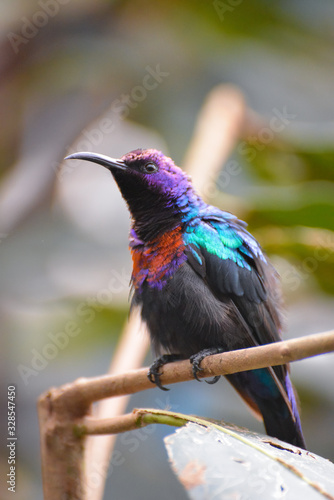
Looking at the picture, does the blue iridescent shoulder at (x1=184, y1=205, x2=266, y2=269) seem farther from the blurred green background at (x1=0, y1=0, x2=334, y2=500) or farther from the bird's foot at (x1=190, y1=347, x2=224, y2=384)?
the blurred green background at (x1=0, y1=0, x2=334, y2=500)

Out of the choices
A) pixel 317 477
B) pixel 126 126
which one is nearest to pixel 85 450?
pixel 317 477

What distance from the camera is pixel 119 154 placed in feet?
16.0

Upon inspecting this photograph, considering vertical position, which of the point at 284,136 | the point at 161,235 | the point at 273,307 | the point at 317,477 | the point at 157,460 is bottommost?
the point at 157,460

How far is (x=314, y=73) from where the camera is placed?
5441 millimetres

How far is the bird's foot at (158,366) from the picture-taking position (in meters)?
2.15

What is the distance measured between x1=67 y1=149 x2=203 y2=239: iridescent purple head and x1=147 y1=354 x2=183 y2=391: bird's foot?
1.93 feet

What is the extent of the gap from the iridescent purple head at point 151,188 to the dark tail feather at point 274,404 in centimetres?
80

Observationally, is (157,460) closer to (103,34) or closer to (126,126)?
(126,126)

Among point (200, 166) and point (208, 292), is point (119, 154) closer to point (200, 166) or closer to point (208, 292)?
point (200, 166)

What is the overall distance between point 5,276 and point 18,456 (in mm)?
1395

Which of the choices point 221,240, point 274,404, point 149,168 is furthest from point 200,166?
point 274,404

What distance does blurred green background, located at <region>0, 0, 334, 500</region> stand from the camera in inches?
147

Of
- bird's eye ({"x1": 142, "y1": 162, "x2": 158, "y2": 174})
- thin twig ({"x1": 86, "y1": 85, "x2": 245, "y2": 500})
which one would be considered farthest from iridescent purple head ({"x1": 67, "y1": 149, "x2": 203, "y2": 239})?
thin twig ({"x1": 86, "y1": 85, "x2": 245, "y2": 500})

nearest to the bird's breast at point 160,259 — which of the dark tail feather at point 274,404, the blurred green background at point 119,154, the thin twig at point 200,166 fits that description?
the thin twig at point 200,166
